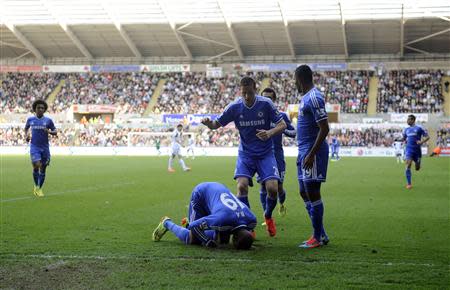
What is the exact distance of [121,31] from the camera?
5456cm

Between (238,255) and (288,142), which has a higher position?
(288,142)

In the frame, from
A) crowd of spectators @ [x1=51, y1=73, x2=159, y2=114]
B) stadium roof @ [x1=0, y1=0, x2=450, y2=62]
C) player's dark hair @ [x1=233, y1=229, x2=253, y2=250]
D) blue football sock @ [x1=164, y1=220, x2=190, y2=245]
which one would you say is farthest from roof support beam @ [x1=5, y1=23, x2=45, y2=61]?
player's dark hair @ [x1=233, y1=229, x2=253, y2=250]

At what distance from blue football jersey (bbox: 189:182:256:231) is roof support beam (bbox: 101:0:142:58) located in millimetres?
45262

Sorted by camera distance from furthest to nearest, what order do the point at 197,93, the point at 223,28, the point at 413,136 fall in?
1. the point at 197,93
2. the point at 223,28
3. the point at 413,136

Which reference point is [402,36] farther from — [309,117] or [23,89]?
[309,117]

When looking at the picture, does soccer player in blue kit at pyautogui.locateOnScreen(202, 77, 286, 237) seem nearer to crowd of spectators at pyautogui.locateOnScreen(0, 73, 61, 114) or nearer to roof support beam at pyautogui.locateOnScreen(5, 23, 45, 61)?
roof support beam at pyautogui.locateOnScreen(5, 23, 45, 61)

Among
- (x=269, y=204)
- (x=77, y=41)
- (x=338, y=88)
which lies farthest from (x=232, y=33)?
(x=269, y=204)

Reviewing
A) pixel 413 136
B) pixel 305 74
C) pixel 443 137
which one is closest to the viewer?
pixel 305 74

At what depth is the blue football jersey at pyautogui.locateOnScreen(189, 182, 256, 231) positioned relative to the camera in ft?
23.5

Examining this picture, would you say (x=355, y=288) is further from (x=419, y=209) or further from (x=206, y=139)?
(x=206, y=139)

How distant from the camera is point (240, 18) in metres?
51.0

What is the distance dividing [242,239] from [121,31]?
49679 mm

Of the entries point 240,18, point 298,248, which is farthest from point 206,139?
point 298,248

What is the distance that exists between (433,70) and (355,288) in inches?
2122
